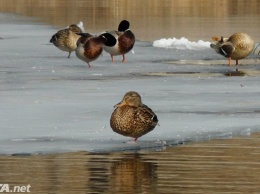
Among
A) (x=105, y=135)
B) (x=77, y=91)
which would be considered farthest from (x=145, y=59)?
(x=105, y=135)

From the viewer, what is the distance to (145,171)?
10234mm

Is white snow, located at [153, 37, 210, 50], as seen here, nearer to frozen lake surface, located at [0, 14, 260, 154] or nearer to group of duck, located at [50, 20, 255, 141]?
frozen lake surface, located at [0, 14, 260, 154]

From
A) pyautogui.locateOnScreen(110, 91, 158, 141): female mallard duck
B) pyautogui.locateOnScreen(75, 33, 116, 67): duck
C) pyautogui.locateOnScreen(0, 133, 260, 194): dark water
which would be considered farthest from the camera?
pyautogui.locateOnScreen(75, 33, 116, 67): duck

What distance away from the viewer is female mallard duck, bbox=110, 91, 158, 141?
38.4 feet

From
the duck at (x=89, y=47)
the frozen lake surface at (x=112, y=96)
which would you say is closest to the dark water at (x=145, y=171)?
the frozen lake surface at (x=112, y=96)

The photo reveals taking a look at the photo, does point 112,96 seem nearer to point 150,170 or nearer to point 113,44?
point 150,170

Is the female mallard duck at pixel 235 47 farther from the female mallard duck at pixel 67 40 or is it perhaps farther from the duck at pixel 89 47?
the female mallard duck at pixel 67 40

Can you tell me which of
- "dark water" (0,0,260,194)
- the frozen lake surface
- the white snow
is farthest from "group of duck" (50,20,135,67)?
"dark water" (0,0,260,194)

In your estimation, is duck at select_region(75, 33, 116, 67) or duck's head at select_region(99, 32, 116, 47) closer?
duck at select_region(75, 33, 116, 67)

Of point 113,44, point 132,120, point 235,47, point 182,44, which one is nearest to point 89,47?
point 113,44

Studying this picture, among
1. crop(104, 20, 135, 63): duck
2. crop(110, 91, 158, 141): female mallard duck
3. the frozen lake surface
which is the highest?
crop(104, 20, 135, 63): duck

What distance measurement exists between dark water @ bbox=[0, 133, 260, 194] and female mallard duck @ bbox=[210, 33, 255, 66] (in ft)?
36.0

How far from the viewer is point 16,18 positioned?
135ft

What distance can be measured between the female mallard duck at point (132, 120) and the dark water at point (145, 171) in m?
0.46
